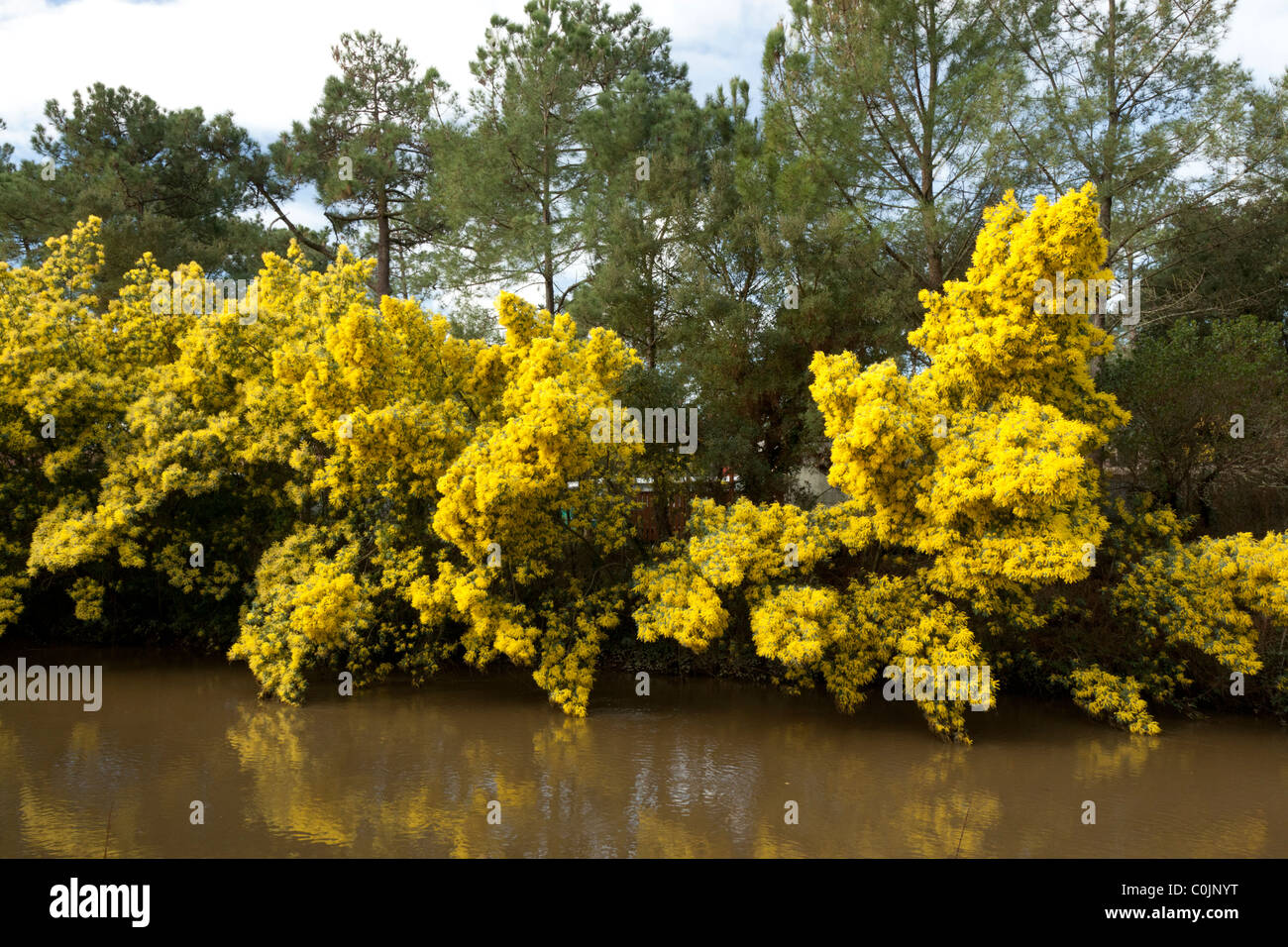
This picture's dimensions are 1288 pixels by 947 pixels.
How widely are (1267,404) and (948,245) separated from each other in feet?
19.3

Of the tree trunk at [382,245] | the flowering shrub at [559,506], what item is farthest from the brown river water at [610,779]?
the tree trunk at [382,245]

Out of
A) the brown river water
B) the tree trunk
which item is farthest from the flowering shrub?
the tree trunk

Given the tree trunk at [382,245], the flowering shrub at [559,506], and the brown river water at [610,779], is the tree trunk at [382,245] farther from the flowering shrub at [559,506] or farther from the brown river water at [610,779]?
the brown river water at [610,779]

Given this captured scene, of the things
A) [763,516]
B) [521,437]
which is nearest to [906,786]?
A: [763,516]

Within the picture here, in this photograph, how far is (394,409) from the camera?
39.4ft

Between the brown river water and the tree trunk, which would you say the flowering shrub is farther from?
the tree trunk

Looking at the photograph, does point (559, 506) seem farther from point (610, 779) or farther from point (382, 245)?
point (382, 245)

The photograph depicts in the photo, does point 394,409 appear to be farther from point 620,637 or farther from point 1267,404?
point 1267,404

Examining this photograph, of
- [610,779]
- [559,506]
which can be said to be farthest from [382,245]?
[610,779]

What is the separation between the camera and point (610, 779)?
9.46m

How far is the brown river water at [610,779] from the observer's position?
778cm

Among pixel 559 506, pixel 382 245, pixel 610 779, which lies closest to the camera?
pixel 610 779

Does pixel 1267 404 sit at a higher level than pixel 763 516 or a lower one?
higher

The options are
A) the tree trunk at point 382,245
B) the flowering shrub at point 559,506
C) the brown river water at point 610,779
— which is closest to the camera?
the brown river water at point 610,779
